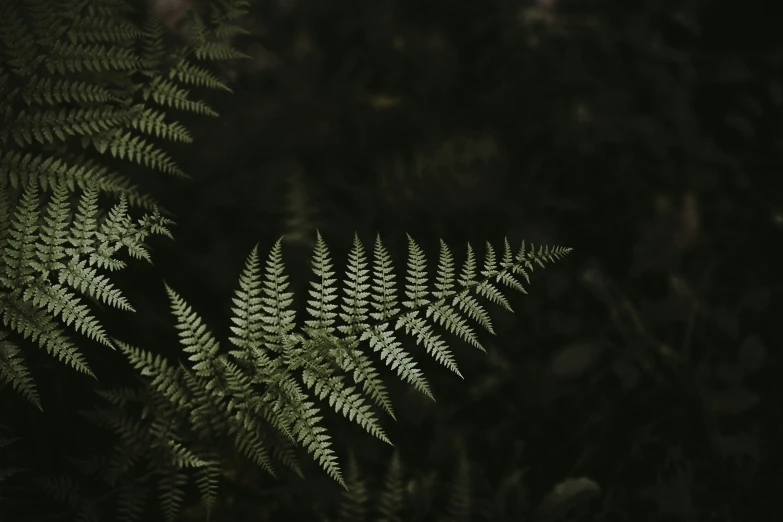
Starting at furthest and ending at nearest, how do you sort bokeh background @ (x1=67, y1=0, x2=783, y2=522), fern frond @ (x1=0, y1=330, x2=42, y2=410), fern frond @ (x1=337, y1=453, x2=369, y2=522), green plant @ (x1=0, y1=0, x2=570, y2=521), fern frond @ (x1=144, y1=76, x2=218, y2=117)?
bokeh background @ (x1=67, y1=0, x2=783, y2=522) → fern frond @ (x1=337, y1=453, x2=369, y2=522) → fern frond @ (x1=144, y1=76, x2=218, y2=117) → green plant @ (x1=0, y1=0, x2=570, y2=521) → fern frond @ (x1=0, y1=330, x2=42, y2=410)

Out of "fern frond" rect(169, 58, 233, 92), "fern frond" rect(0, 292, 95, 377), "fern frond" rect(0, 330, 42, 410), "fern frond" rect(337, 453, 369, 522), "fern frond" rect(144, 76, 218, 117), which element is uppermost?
"fern frond" rect(169, 58, 233, 92)

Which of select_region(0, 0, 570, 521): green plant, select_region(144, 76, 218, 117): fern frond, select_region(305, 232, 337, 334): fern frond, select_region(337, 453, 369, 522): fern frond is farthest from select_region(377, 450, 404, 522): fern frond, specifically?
select_region(144, 76, 218, 117): fern frond

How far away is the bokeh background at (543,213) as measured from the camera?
2.55m

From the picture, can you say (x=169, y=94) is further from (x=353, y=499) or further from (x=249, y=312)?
(x=353, y=499)

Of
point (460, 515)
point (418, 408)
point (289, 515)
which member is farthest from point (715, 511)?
point (289, 515)

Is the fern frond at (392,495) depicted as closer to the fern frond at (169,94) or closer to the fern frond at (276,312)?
the fern frond at (276,312)

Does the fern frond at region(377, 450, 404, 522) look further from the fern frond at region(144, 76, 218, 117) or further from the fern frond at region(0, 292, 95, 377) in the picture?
the fern frond at region(144, 76, 218, 117)

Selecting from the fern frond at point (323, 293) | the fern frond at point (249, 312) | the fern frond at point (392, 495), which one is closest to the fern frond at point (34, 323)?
the fern frond at point (249, 312)

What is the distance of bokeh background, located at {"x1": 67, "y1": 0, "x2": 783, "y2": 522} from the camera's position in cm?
255

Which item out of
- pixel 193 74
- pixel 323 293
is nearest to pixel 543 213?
pixel 323 293

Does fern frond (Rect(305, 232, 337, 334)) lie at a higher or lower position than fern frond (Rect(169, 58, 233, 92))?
lower

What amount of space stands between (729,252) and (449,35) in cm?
177

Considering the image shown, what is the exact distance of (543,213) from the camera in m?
3.13

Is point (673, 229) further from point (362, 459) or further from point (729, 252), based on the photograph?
point (362, 459)
